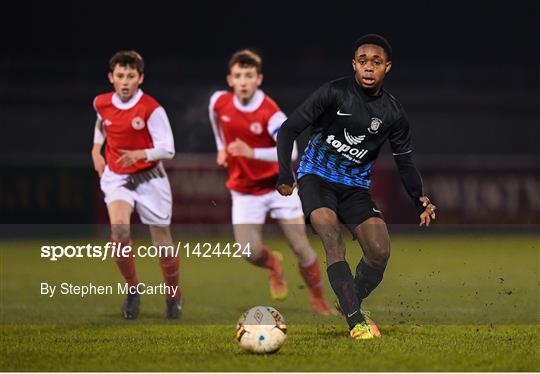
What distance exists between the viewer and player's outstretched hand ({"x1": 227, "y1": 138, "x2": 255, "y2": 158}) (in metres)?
9.73

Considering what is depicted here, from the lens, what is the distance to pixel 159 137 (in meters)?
9.33

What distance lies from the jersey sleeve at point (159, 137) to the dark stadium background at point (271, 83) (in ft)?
30.7

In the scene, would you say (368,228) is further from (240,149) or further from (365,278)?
(240,149)

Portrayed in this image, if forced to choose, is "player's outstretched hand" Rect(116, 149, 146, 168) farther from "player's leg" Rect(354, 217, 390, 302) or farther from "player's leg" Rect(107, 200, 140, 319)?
"player's leg" Rect(354, 217, 390, 302)

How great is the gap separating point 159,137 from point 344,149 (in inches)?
88.9

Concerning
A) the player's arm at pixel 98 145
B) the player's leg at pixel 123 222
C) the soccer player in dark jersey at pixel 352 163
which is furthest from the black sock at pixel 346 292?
the player's arm at pixel 98 145

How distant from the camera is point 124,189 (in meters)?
9.43

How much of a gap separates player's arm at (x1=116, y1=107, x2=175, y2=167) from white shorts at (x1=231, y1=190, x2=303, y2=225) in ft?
3.87

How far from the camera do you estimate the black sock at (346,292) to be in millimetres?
7379

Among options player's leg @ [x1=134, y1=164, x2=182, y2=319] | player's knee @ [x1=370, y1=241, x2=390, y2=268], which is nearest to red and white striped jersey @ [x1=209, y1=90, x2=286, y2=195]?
player's leg @ [x1=134, y1=164, x2=182, y2=319]

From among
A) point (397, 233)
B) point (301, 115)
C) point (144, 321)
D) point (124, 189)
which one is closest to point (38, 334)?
point (144, 321)

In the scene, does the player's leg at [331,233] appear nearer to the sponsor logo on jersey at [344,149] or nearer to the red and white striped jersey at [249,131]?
the sponsor logo on jersey at [344,149]

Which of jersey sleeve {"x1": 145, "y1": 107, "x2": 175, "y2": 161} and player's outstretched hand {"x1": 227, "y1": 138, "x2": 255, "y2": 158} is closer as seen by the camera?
jersey sleeve {"x1": 145, "y1": 107, "x2": 175, "y2": 161}
